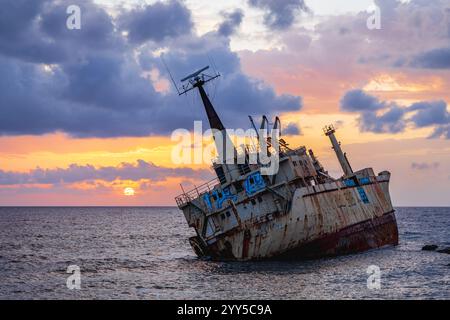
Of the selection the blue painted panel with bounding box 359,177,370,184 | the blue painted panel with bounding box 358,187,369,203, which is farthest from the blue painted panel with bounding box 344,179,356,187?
the blue painted panel with bounding box 359,177,370,184

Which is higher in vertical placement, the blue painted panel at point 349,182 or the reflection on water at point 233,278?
the blue painted panel at point 349,182

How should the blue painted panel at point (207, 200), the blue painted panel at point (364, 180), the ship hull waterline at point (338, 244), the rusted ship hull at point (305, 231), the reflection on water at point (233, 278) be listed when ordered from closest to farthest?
the reflection on water at point (233, 278)
the rusted ship hull at point (305, 231)
the ship hull waterline at point (338, 244)
the blue painted panel at point (207, 200)
the blue painted panel at point (364, 180)

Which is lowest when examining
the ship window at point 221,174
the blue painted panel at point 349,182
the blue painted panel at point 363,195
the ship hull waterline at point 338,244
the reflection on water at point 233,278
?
the reflection on water at point 233,278

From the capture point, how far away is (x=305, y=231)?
36000mm

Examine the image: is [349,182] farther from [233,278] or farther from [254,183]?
[233,278]

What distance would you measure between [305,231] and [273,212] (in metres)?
2.35

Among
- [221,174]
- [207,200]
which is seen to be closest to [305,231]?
[207,200]

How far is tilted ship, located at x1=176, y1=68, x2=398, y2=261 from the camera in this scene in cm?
3547

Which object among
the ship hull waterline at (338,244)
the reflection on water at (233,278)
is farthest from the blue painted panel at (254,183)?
the reflection on water at (233,278)

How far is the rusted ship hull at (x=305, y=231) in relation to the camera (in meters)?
35.2

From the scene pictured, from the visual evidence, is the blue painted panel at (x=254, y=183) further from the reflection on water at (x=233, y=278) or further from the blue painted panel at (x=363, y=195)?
the blue painted panel at (x=363, y=195)

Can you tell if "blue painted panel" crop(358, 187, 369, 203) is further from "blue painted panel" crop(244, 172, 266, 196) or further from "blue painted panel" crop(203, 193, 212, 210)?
"blue painted panel" crop(203, 193, 212, 210)
